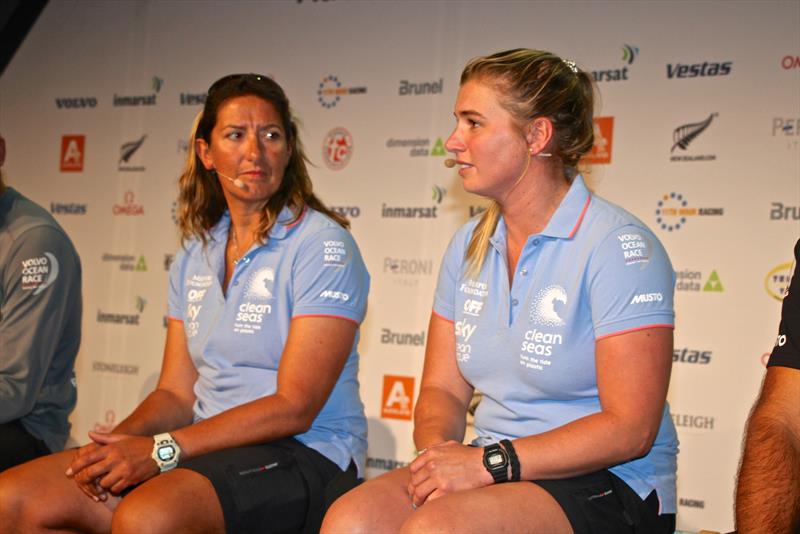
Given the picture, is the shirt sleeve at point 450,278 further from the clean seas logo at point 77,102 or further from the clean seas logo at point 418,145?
the clean seas logo at point 77,102

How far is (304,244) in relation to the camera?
2121 mm

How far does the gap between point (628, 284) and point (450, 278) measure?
1.47 feet

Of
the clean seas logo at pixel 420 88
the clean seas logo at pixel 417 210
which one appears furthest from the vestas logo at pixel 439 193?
the clean seas logo at pixel 420 88

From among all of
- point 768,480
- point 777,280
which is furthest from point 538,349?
point 777,280

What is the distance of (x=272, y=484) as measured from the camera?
185cm

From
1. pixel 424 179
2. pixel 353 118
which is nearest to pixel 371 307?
pixel 424 179

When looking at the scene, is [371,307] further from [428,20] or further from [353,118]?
[428,20]

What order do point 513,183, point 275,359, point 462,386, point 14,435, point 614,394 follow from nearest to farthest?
point 614,394, point 513,183, point 462,386, point 275,359, point 14,435

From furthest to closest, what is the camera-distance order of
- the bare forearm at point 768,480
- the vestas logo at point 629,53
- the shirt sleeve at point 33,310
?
the vestas logo at point 629,53
the shirt sleeve at point 33,310
the bare forearm at point 768,480

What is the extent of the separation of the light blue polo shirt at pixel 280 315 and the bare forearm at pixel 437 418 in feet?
0.89

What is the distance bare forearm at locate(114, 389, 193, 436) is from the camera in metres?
2.12

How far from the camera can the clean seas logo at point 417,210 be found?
4199 millimetres

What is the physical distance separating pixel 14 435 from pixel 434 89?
2.61 m

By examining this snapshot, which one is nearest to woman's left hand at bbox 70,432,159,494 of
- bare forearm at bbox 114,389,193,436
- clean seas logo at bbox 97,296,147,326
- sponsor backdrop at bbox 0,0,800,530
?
bare forearm at bbox 114,389,193,436
